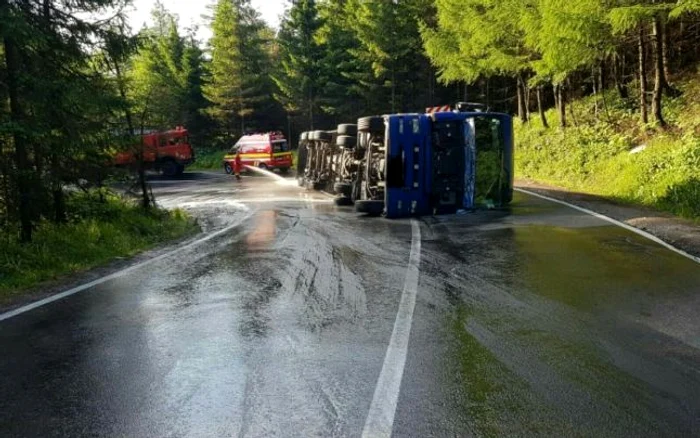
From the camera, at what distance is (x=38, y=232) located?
11.2 meters

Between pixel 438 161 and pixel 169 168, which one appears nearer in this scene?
pixel 438 161

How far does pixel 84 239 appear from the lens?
11.0m

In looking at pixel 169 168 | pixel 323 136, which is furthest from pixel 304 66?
pixel 323 136

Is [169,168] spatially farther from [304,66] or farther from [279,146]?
[304,66]

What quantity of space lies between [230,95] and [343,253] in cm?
4332

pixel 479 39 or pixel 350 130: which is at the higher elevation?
pixel 479 39

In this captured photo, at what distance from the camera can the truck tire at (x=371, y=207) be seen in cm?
1427

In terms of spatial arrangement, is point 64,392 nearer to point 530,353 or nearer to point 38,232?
point 530,353

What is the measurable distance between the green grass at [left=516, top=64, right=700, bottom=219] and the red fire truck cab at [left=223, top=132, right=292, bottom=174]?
14.3m

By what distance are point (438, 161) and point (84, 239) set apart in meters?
7.77

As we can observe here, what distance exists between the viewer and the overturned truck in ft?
44.7

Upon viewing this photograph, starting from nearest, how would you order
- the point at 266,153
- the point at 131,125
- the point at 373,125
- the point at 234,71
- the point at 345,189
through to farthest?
1. the point at 131,125
2. the point at 373,125
3. the point at 345,189
4. the point at 266,153
5. the point at 234,71

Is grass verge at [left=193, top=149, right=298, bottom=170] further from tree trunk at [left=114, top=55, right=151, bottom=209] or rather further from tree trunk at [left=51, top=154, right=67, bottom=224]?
tree trunk at [left=51, top=154, right=67, bottom=224]

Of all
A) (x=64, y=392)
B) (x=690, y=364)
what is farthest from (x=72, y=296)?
(x=690, y=364)
